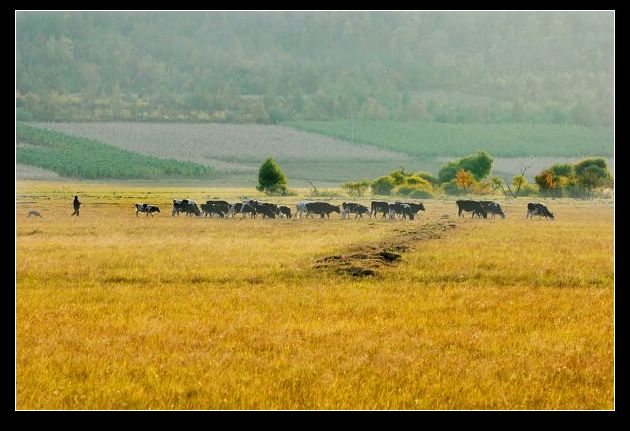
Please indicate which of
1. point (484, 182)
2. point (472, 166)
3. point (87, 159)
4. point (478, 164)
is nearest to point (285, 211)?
point (484, 182)

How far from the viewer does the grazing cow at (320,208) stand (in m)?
47.2

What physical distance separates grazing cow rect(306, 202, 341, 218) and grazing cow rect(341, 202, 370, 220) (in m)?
0.37

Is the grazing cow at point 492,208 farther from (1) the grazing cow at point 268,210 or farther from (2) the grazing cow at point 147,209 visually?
(2) the grazing cow at point 147,209

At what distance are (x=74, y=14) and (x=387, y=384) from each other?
24.8 meters

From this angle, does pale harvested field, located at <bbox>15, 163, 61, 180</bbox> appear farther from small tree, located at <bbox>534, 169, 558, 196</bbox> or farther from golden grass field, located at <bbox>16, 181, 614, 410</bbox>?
small tree, located at <bbox>534, 169, 558, 196</bbox>

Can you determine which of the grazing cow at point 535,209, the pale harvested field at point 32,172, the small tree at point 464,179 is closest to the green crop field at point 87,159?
the pale harvested field at point 32,172

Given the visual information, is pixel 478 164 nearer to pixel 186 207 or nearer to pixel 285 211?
pixel 285 211

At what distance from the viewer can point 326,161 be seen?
3372 cm

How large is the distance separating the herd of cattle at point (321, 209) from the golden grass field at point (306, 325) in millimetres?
13809

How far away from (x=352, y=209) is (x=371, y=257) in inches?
866

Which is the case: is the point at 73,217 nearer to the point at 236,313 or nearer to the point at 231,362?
the point at 236,313
